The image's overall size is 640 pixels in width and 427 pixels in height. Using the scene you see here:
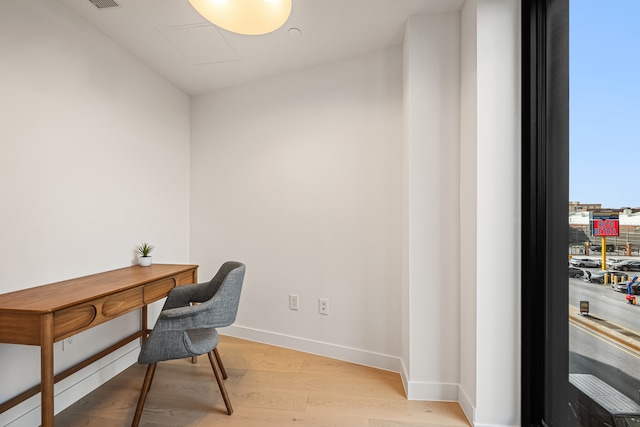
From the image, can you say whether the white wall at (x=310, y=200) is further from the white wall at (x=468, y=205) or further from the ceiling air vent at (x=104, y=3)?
the ceiling air vent at (x=104, y=3)

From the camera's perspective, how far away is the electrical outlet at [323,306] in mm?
2578

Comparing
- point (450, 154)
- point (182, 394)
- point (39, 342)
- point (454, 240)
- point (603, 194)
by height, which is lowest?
point (182, 394)

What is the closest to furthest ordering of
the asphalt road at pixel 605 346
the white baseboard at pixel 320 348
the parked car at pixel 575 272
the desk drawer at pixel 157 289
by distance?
the asphalt road at pixel 605 346, the parked car at pixel 575 272, the desk drawer at pixel 157 289, the white baseboard at pixel 320 348

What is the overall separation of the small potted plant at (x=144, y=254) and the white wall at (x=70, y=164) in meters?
0.07

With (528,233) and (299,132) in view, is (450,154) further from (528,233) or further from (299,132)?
(299,132)

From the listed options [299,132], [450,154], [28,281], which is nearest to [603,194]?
[450,154]

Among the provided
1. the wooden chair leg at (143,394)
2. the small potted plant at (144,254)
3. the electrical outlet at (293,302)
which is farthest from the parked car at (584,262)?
the small potted plant at (144,254)

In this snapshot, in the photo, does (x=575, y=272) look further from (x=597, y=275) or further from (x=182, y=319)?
(x=182, y=319)

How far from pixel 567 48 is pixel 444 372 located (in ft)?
6.20

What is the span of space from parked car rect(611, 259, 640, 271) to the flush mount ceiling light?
1.79m

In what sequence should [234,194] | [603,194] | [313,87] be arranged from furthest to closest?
[234,194] < [313,87] < [603,194]

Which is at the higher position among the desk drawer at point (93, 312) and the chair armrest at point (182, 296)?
the desk drawer at point (93, 312)

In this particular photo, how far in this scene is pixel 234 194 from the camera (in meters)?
2.95

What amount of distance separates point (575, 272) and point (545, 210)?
348 millimetres
